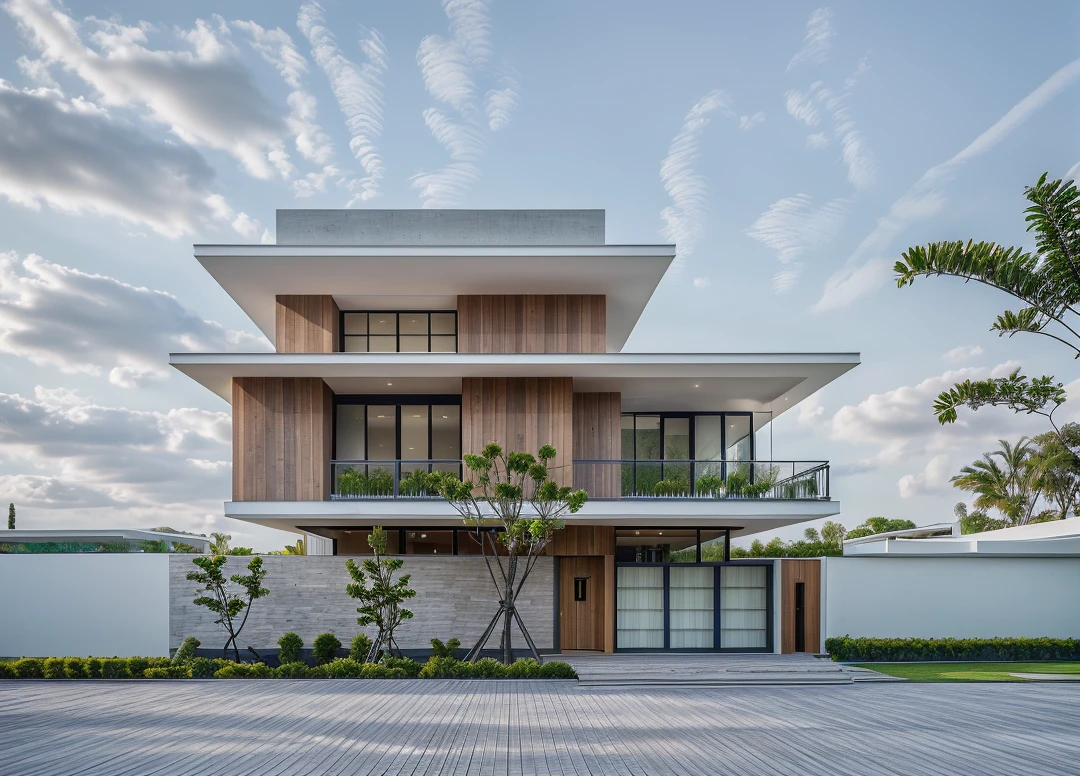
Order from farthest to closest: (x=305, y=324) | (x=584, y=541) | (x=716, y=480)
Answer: (x=305, y=324) < (x=584, y=541) < (x=716, y=480)

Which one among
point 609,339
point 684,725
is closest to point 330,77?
point 609,339

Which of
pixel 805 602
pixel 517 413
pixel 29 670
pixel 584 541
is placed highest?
pixel 517 413

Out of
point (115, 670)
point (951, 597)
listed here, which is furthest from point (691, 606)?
point (115, 670)

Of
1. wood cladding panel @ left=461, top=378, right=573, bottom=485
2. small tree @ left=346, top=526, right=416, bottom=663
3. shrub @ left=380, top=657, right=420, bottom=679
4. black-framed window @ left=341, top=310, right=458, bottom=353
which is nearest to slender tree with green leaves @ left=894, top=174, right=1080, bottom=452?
wood cladding panel @ left=461, top=378, right=573, bottom=485

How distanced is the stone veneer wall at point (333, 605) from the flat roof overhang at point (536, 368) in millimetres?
4248

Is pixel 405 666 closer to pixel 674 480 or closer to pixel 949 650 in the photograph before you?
pixel 674 480

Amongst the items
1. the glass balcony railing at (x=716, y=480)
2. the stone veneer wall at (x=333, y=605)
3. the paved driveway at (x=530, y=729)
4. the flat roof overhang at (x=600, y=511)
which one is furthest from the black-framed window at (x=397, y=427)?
the paved driveway at (x=530, y=729)

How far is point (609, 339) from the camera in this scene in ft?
79.0

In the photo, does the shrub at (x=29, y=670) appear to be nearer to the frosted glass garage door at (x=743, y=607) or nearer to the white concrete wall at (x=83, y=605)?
the white concrete wall at (x=83, y=605)

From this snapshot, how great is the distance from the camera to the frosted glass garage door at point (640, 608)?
18.9m

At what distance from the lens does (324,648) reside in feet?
54.9

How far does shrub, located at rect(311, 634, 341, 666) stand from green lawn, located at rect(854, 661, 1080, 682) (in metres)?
11.5

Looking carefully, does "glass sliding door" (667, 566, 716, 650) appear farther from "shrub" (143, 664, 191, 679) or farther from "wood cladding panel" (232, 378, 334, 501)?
"shrub" (143, 664, 191, 679)

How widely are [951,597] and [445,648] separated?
11.9 meters
